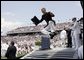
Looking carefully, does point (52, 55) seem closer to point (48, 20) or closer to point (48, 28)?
point (48, 28)

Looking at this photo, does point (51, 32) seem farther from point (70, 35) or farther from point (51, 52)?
point (70, 35)

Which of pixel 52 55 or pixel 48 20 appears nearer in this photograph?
pixel 52 55

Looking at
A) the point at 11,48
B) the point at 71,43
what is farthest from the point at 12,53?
the point at 71,43

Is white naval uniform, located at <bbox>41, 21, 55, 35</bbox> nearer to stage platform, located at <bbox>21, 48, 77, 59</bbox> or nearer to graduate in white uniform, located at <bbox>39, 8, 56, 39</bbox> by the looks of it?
graduate in white uniform, located at <bbox>39, 8, 56, 39</bbox>

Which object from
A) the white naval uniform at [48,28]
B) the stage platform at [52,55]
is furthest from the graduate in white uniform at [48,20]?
the stage platform at [52,55]

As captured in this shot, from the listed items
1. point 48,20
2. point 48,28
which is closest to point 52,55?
point 48,28

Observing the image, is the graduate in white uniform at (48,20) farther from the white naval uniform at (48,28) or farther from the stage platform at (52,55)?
the stage platform at (52,55)

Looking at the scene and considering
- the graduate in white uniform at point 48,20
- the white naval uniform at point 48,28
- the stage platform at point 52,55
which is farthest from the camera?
the white naval uniform at point 48,28

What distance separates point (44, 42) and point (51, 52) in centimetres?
97

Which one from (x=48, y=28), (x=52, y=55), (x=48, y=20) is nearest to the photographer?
(x=52, y=55)

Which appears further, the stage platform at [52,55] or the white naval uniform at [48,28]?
the white naval uniform at [48,28]

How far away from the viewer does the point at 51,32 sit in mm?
17875

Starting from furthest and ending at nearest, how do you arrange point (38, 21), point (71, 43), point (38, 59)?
point (71, 43), point (38, 21), point (38, 59)

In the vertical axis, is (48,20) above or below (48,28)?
above
